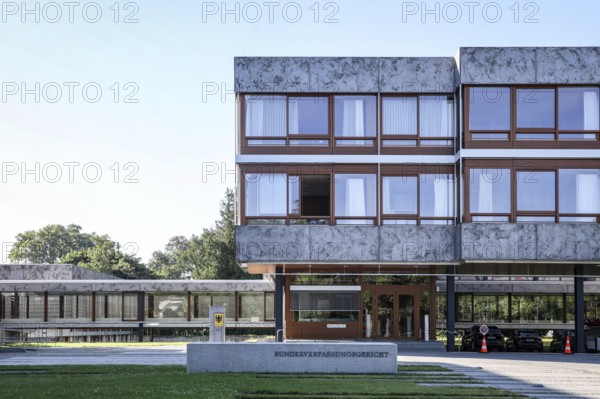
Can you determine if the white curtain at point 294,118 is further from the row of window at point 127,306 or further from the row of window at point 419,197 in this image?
the row of window at point 127,306

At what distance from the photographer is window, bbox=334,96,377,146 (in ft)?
112

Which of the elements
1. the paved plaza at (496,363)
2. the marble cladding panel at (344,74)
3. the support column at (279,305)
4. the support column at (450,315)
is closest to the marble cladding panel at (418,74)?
the marble cladding panel at (344,74)

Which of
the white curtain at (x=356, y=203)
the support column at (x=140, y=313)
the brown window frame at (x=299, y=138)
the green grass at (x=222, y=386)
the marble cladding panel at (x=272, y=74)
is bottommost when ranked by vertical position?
the support column at (x=140, y=313)

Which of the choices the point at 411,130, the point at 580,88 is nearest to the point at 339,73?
the point at 411,130

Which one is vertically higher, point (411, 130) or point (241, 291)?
point (411, 130)

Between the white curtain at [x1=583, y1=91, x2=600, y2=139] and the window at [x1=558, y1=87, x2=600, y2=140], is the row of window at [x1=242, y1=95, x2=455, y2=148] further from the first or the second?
the white curtain at [x1=583, y1=91, x2=600, y2=139]

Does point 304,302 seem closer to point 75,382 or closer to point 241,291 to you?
point 241,291

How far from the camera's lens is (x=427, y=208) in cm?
3403

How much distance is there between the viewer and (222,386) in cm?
1950

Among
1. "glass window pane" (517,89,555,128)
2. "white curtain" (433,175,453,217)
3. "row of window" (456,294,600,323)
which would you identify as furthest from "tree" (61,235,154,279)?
"glass window pane" (517,89,555,128)

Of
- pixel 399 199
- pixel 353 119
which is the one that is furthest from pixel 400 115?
pixel 399 199

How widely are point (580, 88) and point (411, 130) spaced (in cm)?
661

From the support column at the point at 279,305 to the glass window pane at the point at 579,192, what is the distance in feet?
37.0

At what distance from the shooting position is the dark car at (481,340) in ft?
121
